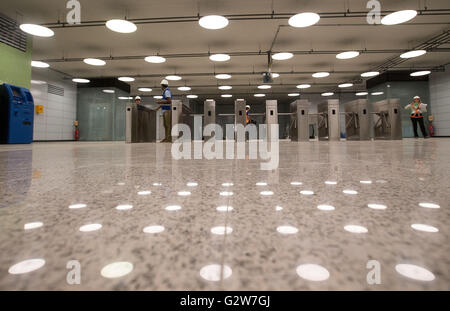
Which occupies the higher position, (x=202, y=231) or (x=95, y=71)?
(x=95, y=71)

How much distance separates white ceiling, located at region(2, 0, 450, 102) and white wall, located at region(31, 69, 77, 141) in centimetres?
76

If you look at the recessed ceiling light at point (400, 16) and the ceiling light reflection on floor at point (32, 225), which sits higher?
the recessed ceiling light at point (400, 16)

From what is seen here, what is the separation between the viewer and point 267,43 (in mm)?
9914

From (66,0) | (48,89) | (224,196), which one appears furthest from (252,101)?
(224,196)

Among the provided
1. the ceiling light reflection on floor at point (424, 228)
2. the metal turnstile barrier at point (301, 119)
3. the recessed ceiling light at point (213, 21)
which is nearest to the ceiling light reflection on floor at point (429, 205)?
the ceiling light reflection on floor at point (424, 228)

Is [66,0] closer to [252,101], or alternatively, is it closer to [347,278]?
[347,278]

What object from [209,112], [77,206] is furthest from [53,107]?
[77,206]

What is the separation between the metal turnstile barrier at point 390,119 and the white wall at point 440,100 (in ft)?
21.5

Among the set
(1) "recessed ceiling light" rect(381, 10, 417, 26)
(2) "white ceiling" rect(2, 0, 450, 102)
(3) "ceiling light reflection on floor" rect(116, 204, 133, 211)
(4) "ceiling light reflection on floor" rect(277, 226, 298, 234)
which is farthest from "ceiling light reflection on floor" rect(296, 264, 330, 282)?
(2) "white ceiling" rect(2, 0, 450, 102)

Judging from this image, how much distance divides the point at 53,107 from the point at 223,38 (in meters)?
9.92

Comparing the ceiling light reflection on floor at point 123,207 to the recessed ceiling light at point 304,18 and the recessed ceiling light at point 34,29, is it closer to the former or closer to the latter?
the recessed ceiling light at point 304,18

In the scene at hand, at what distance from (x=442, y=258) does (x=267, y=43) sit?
35.2 feet

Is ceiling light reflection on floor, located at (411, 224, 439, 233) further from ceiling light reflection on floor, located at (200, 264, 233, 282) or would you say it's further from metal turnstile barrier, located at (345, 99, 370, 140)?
metal turnstile barrier, located at (345, 99, 370, 140)

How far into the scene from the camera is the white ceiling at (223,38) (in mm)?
7246
